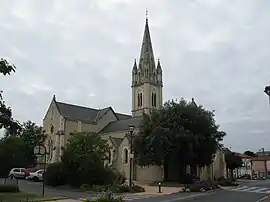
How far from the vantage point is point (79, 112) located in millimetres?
76438

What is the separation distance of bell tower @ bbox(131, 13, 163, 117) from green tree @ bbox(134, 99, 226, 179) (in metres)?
37.4

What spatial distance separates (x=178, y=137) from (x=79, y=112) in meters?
34.0

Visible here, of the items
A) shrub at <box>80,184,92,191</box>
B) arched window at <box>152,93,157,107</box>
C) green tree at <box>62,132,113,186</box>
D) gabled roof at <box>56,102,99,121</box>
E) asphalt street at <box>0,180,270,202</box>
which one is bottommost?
asphalt street at <box>0,180,270,202</box>

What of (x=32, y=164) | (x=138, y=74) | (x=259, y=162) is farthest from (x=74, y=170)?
(x=259, y=162)

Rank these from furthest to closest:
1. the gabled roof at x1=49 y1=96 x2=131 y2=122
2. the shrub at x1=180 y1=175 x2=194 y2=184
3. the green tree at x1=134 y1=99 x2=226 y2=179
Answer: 1. the gabled roof at x1=49 y1=96 x2=131 y2=122
2. the shrub at x1=180 y1=175 x2=194 y2=184
3. the green tree at x1=134 y1=99 x2=226 y2=179

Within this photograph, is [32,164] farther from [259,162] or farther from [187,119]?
[259,162]

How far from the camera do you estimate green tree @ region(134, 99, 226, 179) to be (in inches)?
1847

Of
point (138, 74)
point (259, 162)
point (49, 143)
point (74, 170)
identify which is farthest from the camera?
point (259, 162)

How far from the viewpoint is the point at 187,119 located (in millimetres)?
49219

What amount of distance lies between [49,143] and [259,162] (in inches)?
2886

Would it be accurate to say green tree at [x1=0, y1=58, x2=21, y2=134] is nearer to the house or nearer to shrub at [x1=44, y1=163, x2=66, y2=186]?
shrub at [x1=44, y1=163, x2=66, y2=186]

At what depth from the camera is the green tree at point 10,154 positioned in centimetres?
5666

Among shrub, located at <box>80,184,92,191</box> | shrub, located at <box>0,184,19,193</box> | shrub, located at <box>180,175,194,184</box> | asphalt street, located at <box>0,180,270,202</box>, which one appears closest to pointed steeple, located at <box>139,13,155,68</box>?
shrub, located at <box>180,175,194,184</box>

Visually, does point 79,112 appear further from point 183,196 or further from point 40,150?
point 183,196
